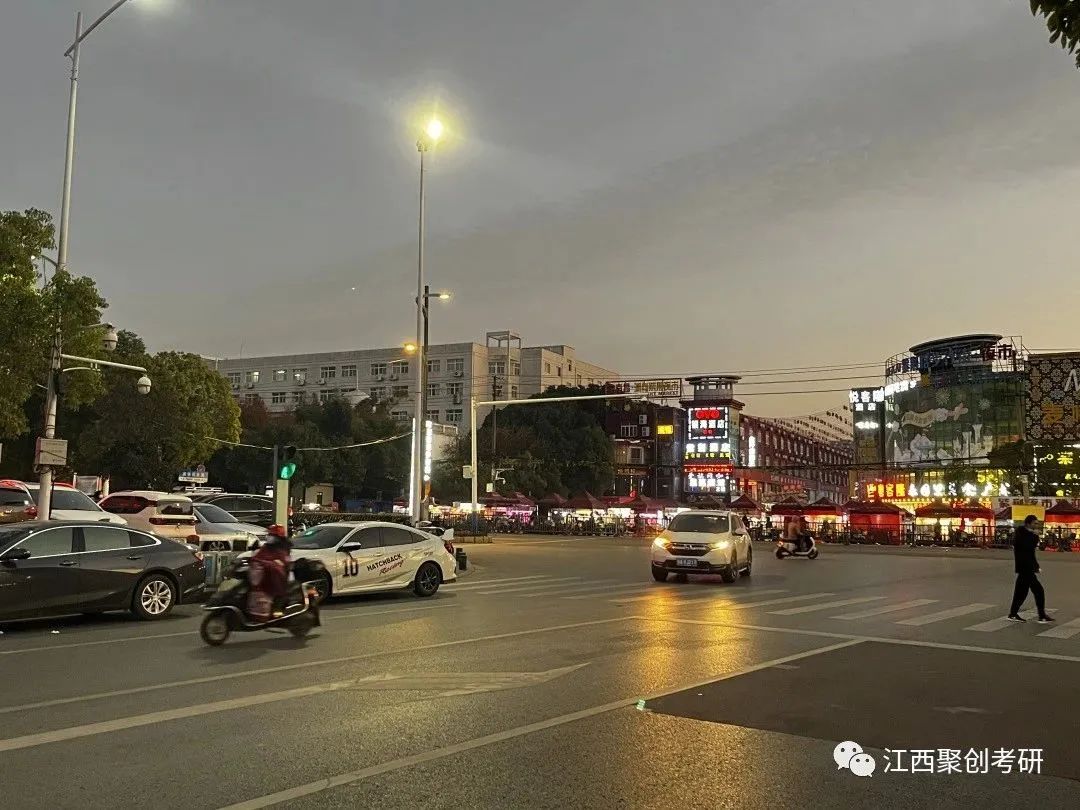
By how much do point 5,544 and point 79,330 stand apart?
857 cm

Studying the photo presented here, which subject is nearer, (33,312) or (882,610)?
(882,610)

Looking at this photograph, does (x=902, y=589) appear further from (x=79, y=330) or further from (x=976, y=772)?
(x=79, y=330)

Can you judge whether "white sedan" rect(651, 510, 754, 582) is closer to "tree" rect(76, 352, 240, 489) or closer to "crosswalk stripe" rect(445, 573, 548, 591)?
"crosswalk stripe" rect(445, 573, 548, 591)

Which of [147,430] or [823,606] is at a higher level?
[147,430]

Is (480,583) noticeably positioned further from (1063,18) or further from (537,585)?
(1063,18)

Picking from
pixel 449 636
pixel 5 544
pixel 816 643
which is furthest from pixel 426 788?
pixel 5 544

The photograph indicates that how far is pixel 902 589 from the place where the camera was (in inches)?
821

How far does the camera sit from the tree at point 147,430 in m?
49.2

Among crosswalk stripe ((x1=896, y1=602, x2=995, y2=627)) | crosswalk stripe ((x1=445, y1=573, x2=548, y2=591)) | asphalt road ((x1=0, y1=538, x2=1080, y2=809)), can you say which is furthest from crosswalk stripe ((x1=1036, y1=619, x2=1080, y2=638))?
crosswalk stripe ((x1=445, y1=573, x2=548, y2=591))

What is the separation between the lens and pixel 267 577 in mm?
11578

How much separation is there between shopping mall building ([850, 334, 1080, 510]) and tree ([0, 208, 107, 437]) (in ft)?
214

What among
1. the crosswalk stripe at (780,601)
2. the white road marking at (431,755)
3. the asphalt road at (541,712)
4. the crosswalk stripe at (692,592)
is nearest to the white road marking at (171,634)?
the asphalt road at (541,712)

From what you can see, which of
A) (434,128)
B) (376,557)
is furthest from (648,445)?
(376,557)

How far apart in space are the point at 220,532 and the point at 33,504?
437 centimetres
